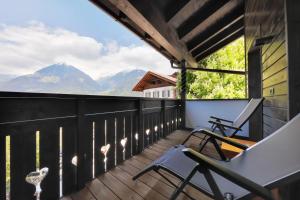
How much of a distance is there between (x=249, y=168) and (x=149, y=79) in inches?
500

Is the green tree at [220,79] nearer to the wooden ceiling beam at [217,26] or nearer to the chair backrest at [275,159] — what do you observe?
the wooden ceiling beam at [217,26]

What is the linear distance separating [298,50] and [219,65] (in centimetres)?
1020

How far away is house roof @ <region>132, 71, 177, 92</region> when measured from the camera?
1196cm

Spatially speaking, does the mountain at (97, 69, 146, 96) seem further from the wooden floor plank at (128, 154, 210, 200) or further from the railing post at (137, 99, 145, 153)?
the wooden floor plank at (128, 154, 210, 200)

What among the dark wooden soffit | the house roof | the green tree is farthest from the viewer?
the house roof

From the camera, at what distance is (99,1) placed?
254 cm

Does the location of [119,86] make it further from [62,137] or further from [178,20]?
[62,137]

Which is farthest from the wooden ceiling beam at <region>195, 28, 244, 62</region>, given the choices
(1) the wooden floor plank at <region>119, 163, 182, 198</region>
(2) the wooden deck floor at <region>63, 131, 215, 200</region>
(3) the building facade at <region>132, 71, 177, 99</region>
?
(3) the building facade at <region>132, 71, 177, 99</region>

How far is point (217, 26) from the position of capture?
461cm

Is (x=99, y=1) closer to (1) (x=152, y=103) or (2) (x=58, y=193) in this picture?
(1) (x=152, y=103)

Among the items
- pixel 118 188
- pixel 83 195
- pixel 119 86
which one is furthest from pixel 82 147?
pixel 119 86

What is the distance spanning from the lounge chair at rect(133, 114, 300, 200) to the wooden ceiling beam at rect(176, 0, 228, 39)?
325cm

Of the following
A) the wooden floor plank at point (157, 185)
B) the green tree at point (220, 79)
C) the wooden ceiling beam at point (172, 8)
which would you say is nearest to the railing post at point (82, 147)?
the wooden floor plank at point (157, 185)

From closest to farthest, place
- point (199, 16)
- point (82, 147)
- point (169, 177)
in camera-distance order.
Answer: point (82, 147), point (169, 177), point (199, 16)
